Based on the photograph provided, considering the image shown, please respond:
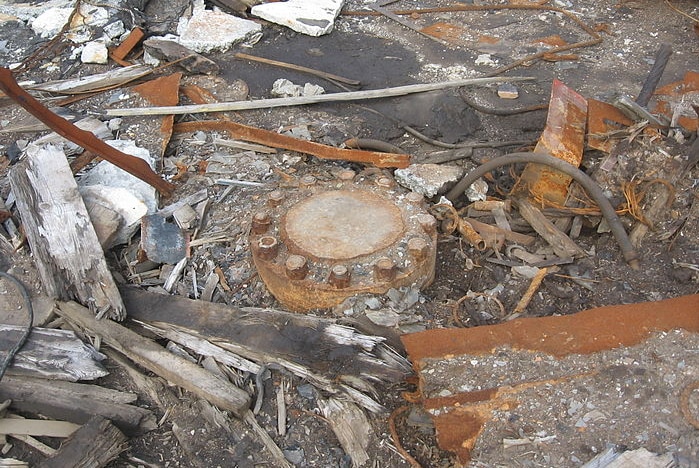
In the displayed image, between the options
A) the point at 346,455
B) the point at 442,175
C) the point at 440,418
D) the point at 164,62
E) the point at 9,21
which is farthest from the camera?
the point at 9,21

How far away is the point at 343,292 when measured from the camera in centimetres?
351

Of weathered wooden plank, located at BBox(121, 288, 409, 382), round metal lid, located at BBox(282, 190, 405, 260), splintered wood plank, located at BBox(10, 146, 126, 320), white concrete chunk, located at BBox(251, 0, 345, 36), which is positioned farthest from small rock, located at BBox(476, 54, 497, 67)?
splintered wood plank, located at BBox(10, 146, 126, 320)

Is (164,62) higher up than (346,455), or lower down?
higher up

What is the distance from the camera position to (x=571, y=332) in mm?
3002

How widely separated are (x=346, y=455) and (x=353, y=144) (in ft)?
9.29

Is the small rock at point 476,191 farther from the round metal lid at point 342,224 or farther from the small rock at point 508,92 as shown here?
the small rock at point 508,92

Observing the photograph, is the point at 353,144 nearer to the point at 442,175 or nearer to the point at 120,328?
the point at 442,175

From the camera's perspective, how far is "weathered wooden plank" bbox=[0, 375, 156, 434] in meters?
3.16

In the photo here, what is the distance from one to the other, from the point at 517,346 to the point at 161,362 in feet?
6.84

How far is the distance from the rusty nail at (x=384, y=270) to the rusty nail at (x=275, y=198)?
98cm

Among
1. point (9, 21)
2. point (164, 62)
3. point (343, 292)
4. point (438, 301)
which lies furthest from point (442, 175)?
point (9, 21)

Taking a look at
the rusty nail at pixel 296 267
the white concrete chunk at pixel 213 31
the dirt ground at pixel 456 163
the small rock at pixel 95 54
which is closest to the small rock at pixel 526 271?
the dirt ground at pixel 456 163

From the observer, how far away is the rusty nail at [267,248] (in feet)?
12.0

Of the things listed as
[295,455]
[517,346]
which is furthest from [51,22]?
[517,346]
